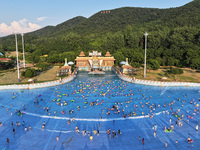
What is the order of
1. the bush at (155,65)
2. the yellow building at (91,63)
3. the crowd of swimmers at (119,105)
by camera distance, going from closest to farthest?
the crowd of swimmers at (119,105) → the bush at (155,65) → the yellow building at (91,63)

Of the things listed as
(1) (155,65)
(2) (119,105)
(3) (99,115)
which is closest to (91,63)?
(1) (155,65)

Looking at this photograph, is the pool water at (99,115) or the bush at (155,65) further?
the bush at (155,65)

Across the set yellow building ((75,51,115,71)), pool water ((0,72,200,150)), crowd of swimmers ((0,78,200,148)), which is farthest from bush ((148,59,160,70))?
crowd of swimmers ((0,78,200,148))

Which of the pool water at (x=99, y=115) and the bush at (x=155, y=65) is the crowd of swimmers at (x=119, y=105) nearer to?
the pool water at (x=99, y=115)

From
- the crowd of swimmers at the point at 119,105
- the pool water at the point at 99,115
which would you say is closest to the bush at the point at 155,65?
the pool water at the point at 99,115

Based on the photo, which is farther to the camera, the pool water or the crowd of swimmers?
the crowd of swimmers

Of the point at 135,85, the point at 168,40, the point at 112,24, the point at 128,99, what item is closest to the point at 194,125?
the point at 128,99

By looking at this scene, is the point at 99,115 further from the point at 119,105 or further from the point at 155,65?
the point at 155,65

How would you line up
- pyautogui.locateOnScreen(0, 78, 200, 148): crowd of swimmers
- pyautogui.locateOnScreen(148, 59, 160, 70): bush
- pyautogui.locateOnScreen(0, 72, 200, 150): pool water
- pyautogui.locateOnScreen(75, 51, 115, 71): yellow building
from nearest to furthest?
pyautogui.locateOnScreen(0, 72, 200, 150): pool water → pyautogui.locateOnScreen(0, 78, 200, 148): crowd of swimmers → pyautogui.locateOnScreen(148, 59, 160, 70): bush → pyautogui.locateOnScreen(75, 51, 115, 71): yellow building

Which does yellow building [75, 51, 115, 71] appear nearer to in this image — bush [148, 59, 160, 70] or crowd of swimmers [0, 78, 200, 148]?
bush [148, 59, 160, 70]
